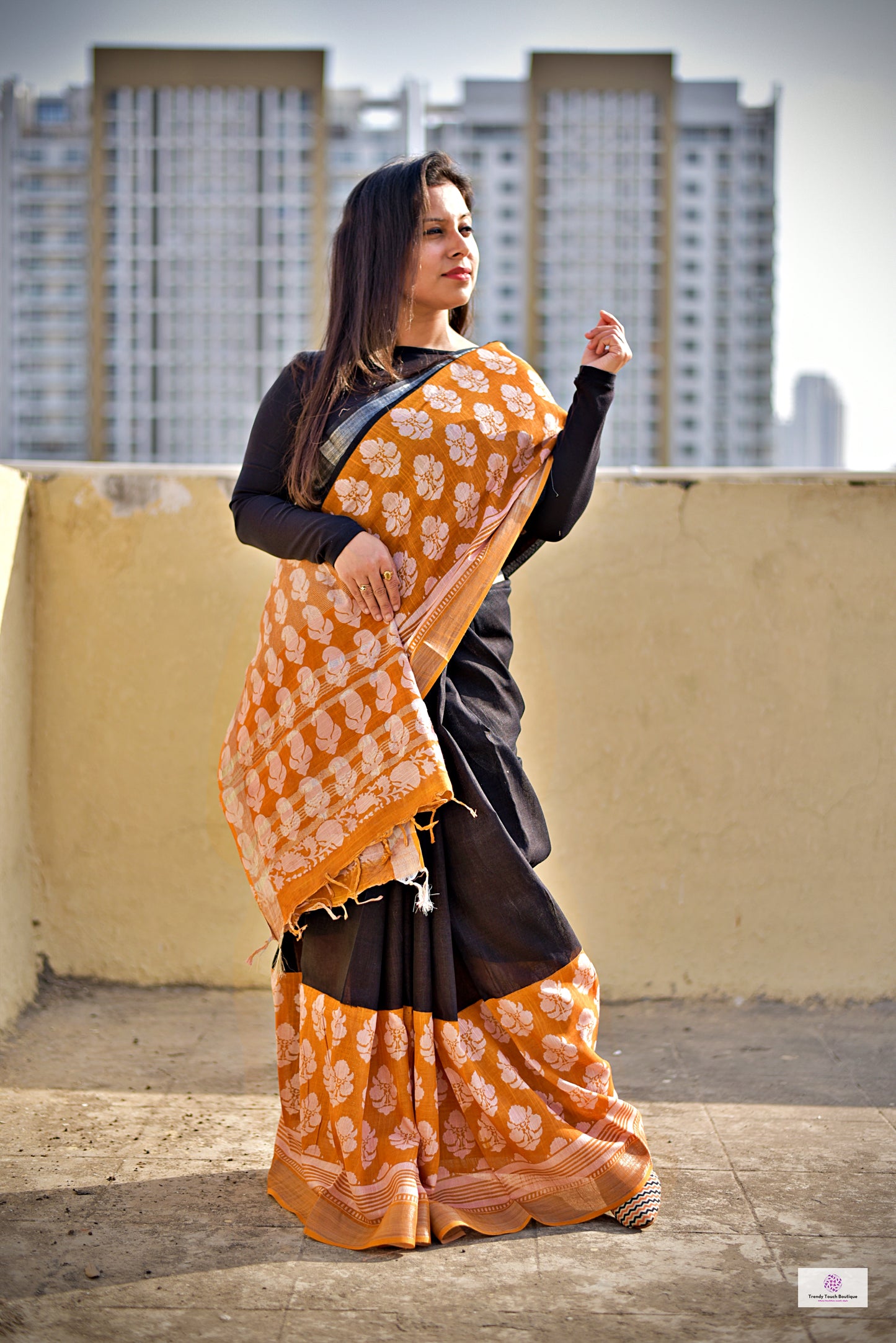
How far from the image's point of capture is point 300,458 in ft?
6.03

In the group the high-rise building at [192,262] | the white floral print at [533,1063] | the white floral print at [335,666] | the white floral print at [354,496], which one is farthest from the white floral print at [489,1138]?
the high-rise building at [192,262]

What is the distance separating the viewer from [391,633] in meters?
1.77

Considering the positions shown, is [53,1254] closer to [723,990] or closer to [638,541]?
[723,990]

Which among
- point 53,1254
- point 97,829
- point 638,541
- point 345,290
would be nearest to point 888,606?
point 638,541

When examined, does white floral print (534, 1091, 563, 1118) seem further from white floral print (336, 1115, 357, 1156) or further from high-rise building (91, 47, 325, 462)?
high-rise building (91, 47, 325, 462)

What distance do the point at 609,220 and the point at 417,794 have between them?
9451cm

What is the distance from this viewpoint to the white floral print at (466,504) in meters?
1.79

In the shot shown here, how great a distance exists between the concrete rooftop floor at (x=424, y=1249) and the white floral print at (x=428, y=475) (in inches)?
43.6

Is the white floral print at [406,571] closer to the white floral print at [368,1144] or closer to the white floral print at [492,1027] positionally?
the white floral print at [492,1027]

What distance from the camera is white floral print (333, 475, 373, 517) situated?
5.90ft

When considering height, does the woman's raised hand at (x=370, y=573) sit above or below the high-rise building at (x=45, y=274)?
below

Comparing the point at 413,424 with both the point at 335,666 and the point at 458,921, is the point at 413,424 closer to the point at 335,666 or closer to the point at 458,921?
the point at 335,666

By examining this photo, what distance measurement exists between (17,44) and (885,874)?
8737 cm

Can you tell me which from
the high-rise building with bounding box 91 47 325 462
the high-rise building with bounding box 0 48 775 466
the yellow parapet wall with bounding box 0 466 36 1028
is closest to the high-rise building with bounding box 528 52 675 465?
the high-rise building with bounding box 0 48 775 466
